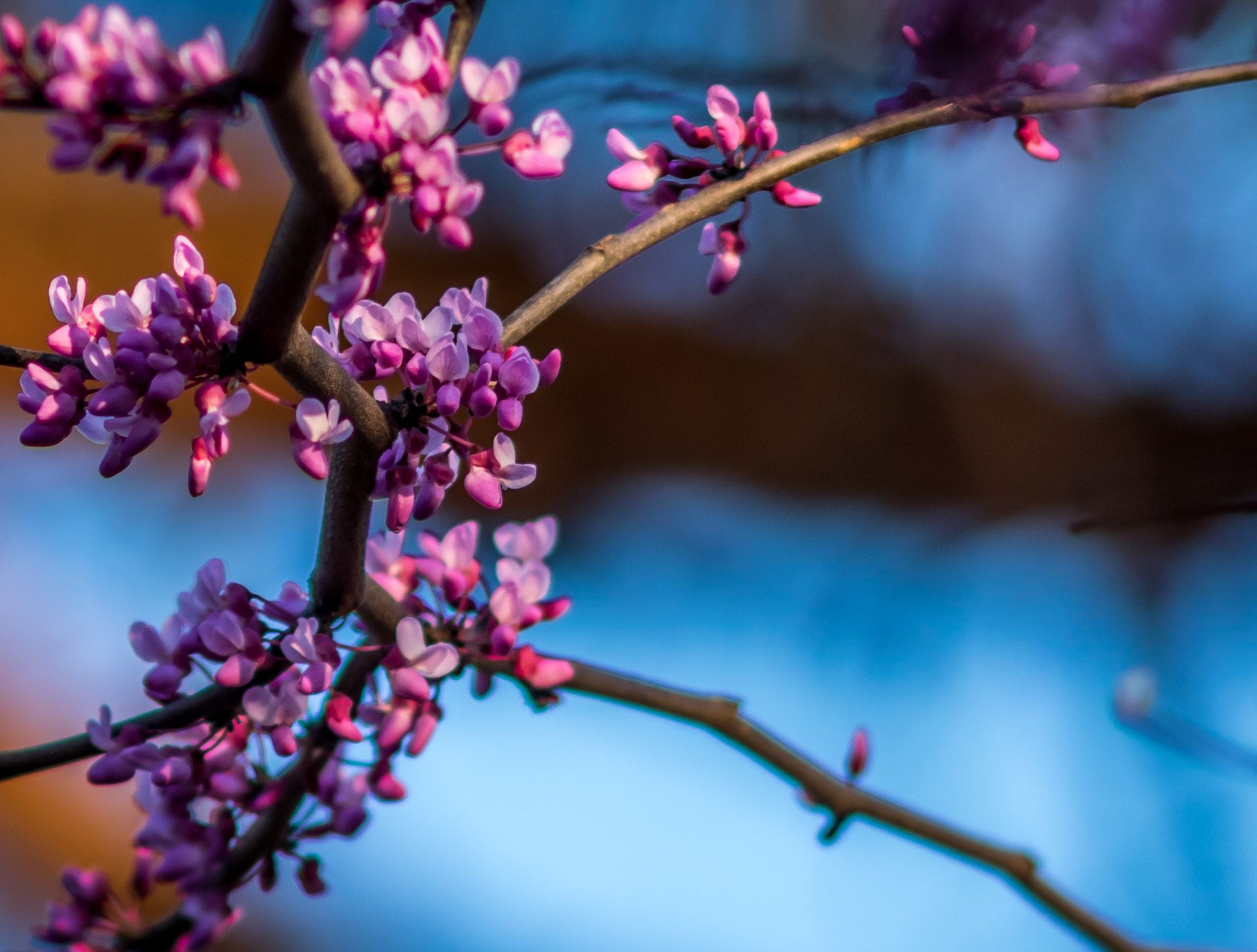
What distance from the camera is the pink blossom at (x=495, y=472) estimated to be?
0.36 m

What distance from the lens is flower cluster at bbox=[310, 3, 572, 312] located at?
0.86 ft

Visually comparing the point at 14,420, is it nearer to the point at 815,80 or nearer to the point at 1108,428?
the point at 815,80

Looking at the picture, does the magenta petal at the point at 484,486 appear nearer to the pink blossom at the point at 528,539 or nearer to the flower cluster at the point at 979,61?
the pink blossom at the point at 528,539

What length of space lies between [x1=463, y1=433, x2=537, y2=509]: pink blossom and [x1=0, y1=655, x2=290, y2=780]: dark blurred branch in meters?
0.12

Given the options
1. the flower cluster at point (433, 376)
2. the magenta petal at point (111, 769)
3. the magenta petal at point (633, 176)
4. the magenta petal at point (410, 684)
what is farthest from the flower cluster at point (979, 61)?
the magenta petal at point (111, 769)

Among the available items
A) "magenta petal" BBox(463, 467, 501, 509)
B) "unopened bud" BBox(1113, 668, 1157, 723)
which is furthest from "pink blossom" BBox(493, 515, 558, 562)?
"unopened bud" BBox(1113, 668, 1157, 723)

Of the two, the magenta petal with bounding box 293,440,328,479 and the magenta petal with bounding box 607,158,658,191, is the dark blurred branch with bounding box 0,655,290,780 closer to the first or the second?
the magenta petal with bounding box 293,440,328,479

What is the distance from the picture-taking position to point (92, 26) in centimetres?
24

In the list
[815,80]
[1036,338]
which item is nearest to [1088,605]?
[1036,338]

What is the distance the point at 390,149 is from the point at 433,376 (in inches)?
3.7

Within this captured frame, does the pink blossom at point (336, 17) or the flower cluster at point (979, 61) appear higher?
the flower cluster at point (979, 61)

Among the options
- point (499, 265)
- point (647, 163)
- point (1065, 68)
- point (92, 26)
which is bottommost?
point (92, 26)

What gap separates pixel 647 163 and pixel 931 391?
50.6 inches

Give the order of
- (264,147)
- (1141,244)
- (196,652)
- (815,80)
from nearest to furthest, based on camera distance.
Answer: (196,652) → (815,80) → (1141,244) → (264,147)
